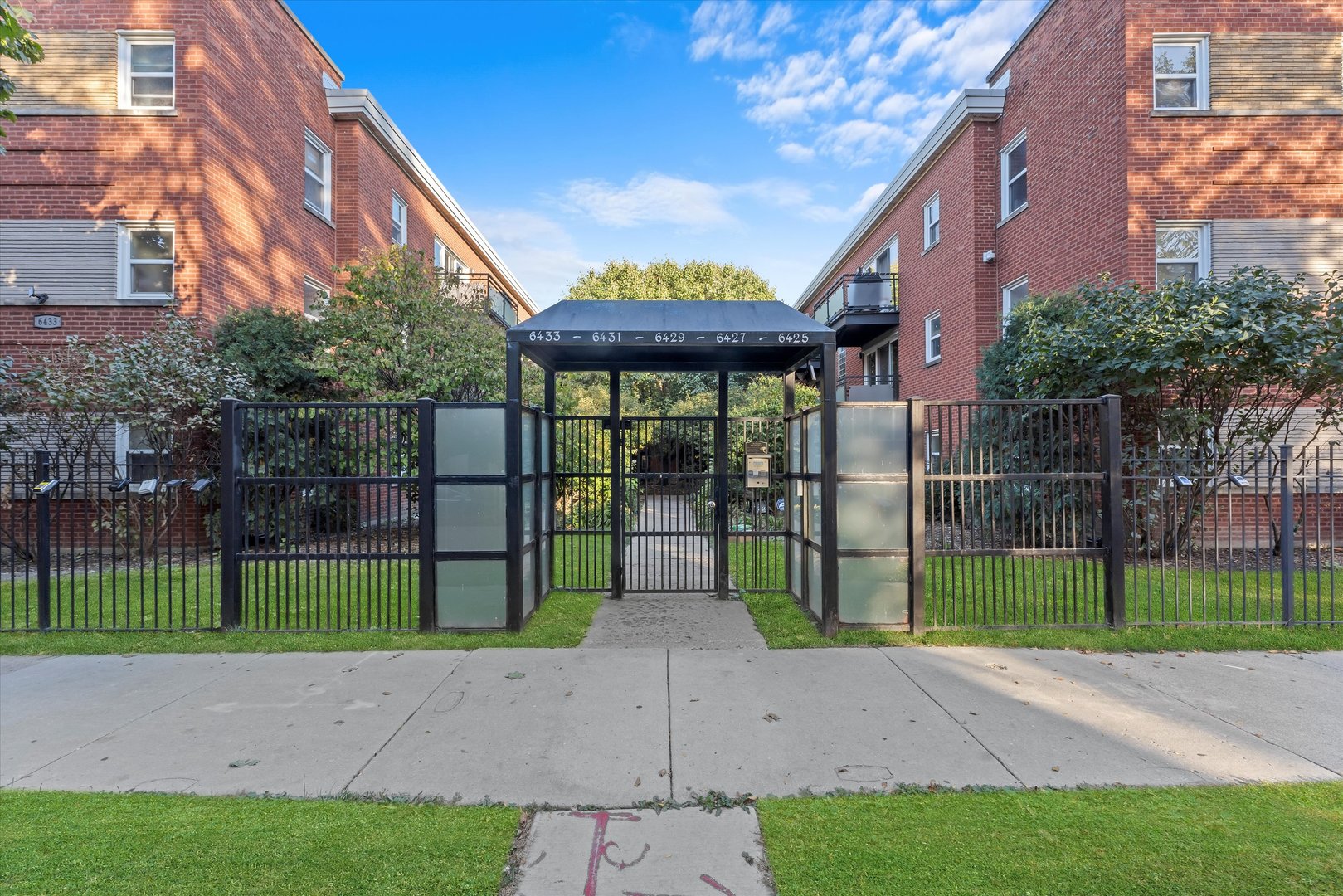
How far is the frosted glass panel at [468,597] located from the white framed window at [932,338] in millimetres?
15001

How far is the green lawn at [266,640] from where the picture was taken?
600cm

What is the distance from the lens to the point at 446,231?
22.6 metres

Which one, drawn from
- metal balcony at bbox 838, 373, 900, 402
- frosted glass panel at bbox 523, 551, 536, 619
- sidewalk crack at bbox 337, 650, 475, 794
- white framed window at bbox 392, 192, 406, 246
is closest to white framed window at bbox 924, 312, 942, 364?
metal balcony at bbox 838, 373, 900, 402

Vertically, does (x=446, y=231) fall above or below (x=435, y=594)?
above

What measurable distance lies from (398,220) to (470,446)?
576 inches

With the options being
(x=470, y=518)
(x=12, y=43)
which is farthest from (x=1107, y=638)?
(x=12, y=43)

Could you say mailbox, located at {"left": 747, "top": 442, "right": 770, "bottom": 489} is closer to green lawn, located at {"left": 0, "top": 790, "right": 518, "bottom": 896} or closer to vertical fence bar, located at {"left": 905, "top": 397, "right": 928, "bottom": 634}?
vertical fence bar, located at {"left": 905, "top": 397, "right": 928, "bottom": 634}

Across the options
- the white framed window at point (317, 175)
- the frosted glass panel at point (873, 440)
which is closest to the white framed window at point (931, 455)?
the frosted glass panel at point (873, 440)

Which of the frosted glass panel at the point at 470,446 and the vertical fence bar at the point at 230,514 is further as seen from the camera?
the frosted glass panel at the point at 470,446

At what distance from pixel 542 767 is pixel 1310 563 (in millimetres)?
11556

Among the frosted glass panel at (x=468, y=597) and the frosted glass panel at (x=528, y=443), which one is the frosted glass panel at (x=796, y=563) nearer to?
the frosted glass panel at (x=528, y=443)

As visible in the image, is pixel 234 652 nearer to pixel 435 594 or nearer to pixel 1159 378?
pixel 435 594

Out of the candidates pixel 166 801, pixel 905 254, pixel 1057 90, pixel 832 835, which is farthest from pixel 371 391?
pixel 905 254

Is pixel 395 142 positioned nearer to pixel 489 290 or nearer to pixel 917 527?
pixel 489 290
